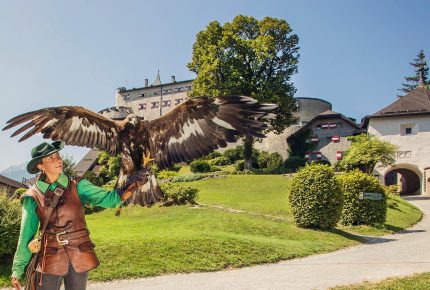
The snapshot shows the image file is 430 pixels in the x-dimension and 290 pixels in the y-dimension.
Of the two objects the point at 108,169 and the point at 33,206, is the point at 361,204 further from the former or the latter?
the point at 108,169

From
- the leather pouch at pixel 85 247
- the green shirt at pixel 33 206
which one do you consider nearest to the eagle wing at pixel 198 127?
the green shirt at pixel 33 206

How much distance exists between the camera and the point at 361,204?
73.6ft

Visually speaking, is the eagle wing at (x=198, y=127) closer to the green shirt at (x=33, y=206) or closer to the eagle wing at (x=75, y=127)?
the eagle wing at (x=75, y=127)

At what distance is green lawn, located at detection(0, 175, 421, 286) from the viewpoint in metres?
13.0

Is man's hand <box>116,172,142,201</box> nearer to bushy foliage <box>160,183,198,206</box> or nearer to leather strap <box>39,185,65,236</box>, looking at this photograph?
leather strap <box>39,185,65,236</box>

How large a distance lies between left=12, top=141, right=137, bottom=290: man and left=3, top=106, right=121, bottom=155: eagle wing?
0.47 meters

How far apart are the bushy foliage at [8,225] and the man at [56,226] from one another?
9138mm

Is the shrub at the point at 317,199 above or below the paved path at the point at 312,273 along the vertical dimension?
above

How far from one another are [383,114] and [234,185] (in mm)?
19464

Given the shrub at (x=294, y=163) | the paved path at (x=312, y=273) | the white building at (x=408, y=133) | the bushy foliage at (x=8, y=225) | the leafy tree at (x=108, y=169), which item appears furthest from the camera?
the shrub at (x=294, y=163)

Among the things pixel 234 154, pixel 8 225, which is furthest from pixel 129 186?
pixel 234 154

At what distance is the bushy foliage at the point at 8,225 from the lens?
12.6 meters

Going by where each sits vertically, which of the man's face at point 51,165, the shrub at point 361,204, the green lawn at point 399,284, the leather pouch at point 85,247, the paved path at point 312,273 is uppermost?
the man's face at point 51,165

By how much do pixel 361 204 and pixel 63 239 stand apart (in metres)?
20.3
